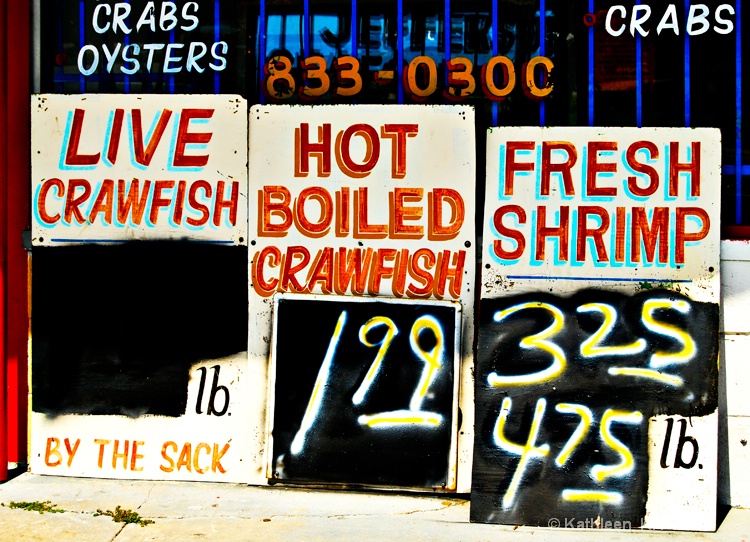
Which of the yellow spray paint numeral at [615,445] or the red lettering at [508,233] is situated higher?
the red lettering at [508,233]

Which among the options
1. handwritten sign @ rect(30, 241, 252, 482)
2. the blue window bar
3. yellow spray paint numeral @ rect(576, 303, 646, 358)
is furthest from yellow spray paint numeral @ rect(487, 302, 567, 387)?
handwritten sign @ rect(30, 241, 252, 482)

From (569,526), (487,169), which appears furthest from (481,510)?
(487,169)

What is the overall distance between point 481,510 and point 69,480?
7.41ft

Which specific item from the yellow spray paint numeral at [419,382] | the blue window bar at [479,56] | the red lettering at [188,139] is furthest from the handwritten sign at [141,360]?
the blue window bar at [479,56]

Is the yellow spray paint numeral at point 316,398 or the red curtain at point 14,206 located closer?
the yellow spray paint numeral at point 316,398

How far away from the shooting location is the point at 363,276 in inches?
189

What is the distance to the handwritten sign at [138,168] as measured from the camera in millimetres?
4867

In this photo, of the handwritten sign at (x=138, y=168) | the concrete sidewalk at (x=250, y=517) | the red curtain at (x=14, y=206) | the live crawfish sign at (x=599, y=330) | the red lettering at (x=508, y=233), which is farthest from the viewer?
the red curtain at (x=14, y=206)

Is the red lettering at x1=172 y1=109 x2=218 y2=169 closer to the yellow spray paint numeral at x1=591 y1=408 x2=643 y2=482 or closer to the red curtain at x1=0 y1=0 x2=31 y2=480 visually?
the red curtain at x1=0 y1=0 x2=31 y2=480

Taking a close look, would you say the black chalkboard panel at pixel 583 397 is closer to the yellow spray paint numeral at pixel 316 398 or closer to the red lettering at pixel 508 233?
the red lettering at pixel 508 233

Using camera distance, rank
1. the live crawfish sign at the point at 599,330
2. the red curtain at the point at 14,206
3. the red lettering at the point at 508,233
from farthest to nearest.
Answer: the red curtain at the point at 14,206 < the red lettering at the point at 508,233 < the live crawfish sign at the point at 599,330

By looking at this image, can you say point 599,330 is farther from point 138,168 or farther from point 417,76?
point 138,168

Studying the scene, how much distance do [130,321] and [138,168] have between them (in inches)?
32.9

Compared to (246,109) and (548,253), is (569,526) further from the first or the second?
(246,109)
